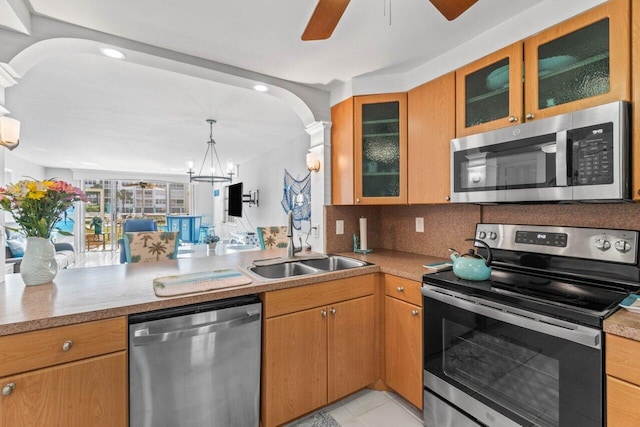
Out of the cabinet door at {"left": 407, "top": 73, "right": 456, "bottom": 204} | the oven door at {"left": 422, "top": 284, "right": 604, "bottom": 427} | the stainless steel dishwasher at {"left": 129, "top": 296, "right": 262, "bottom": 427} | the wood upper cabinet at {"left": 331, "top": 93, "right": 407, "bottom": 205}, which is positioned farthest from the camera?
the wood upper cabinet at {"left": 331, "top": 93, "right": 407, "bottom": 205}

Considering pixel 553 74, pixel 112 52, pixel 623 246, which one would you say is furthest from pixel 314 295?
pixel 112 52

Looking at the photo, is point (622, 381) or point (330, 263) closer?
point (622, 381)

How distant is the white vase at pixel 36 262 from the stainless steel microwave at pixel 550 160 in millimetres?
2297

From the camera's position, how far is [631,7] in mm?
1194

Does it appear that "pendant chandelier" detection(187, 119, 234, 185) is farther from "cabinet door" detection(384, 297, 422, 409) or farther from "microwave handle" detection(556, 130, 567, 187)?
"microwave handle" detection(556, 130, 567, 187)

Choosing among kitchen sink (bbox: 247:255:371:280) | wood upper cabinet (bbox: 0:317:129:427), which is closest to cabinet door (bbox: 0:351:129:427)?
wood upper cabinet (bbox: 0:317:129:427)

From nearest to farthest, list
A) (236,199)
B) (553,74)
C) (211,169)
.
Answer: (553,74) → (211,169) → (236,199)

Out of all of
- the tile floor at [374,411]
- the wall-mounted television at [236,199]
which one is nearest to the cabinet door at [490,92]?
the tile floor at [374,411]

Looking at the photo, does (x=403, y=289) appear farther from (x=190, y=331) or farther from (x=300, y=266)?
(x=190, y=331)

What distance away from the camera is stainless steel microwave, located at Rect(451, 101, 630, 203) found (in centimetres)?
120

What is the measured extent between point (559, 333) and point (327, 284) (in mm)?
1091

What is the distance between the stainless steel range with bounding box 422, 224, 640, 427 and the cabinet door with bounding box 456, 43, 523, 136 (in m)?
0.64

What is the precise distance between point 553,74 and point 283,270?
1940 mm

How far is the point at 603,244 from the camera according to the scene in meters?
1.38
